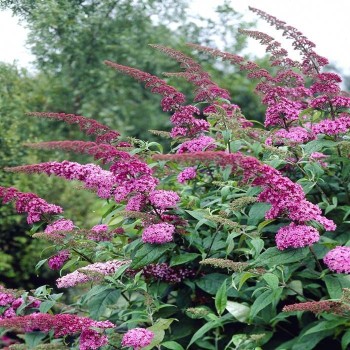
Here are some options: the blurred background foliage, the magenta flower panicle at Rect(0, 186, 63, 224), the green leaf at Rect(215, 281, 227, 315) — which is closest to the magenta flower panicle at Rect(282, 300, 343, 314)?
the green leaf at Rect(215, 281, 227, 315)

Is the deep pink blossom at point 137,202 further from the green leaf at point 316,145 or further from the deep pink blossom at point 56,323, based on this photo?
the green leaf at point 316,145

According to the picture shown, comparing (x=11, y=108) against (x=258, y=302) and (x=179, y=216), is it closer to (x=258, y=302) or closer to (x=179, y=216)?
(x=179, y=216)

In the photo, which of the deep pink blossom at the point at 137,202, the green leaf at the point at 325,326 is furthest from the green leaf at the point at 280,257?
the deep pink blossom at the point at 137,202

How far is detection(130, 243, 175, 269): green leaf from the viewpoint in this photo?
2727mm

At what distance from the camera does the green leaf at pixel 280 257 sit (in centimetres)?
248

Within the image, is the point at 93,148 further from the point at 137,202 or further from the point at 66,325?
the point at 66,325

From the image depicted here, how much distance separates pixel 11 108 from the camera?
741 centimetres

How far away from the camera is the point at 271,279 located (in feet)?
7.97

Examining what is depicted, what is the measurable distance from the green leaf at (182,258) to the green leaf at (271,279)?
1.44ft

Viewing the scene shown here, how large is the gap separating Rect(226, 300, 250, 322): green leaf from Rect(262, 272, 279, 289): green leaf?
36 cm

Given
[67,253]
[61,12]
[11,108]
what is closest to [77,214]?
[11,108]

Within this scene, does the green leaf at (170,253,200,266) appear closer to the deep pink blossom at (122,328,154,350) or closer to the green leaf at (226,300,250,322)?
the green leaf at (226,300,250,322)

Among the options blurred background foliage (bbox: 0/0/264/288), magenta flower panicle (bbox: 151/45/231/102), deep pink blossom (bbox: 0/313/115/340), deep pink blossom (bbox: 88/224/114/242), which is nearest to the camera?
deep pink blossom (bbox: 0/313/115/340)

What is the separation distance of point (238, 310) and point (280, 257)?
1.26ft
